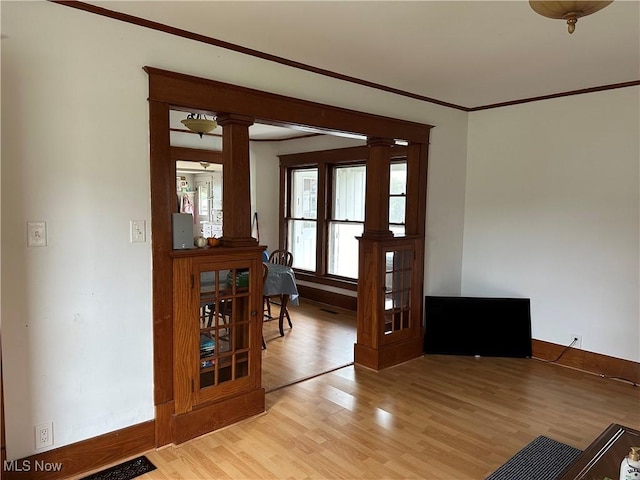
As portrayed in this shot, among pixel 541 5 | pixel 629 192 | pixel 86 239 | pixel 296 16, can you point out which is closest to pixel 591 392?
pixel 629 192

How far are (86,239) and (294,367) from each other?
224 centimetres

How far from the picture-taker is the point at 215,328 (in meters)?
2.88

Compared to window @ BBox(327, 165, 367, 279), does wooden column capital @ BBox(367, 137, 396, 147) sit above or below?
above

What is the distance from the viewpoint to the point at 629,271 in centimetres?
371

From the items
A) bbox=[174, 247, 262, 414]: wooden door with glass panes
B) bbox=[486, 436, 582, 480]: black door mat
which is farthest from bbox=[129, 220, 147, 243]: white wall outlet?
bbox=[486, 436, 582, 480]: black door mat

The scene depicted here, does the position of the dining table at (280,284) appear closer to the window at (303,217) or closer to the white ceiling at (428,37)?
the window at (303,217)

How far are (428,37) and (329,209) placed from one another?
3.88 m

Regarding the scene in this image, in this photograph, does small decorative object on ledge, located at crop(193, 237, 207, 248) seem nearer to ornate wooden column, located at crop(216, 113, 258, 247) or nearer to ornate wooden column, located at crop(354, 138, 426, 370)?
ornate wooden column, located at crop(216, 113, 258, 247)

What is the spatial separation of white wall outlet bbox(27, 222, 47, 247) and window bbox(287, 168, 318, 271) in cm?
458

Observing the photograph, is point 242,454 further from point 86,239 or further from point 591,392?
point 591,392

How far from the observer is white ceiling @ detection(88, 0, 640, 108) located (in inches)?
90.4

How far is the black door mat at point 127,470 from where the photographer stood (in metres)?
2.40

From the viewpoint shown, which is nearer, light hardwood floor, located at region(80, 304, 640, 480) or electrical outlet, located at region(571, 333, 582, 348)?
light hardwood floor, located at region(80, 304, 640, 480)

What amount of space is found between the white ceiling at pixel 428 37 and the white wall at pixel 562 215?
480 mm
